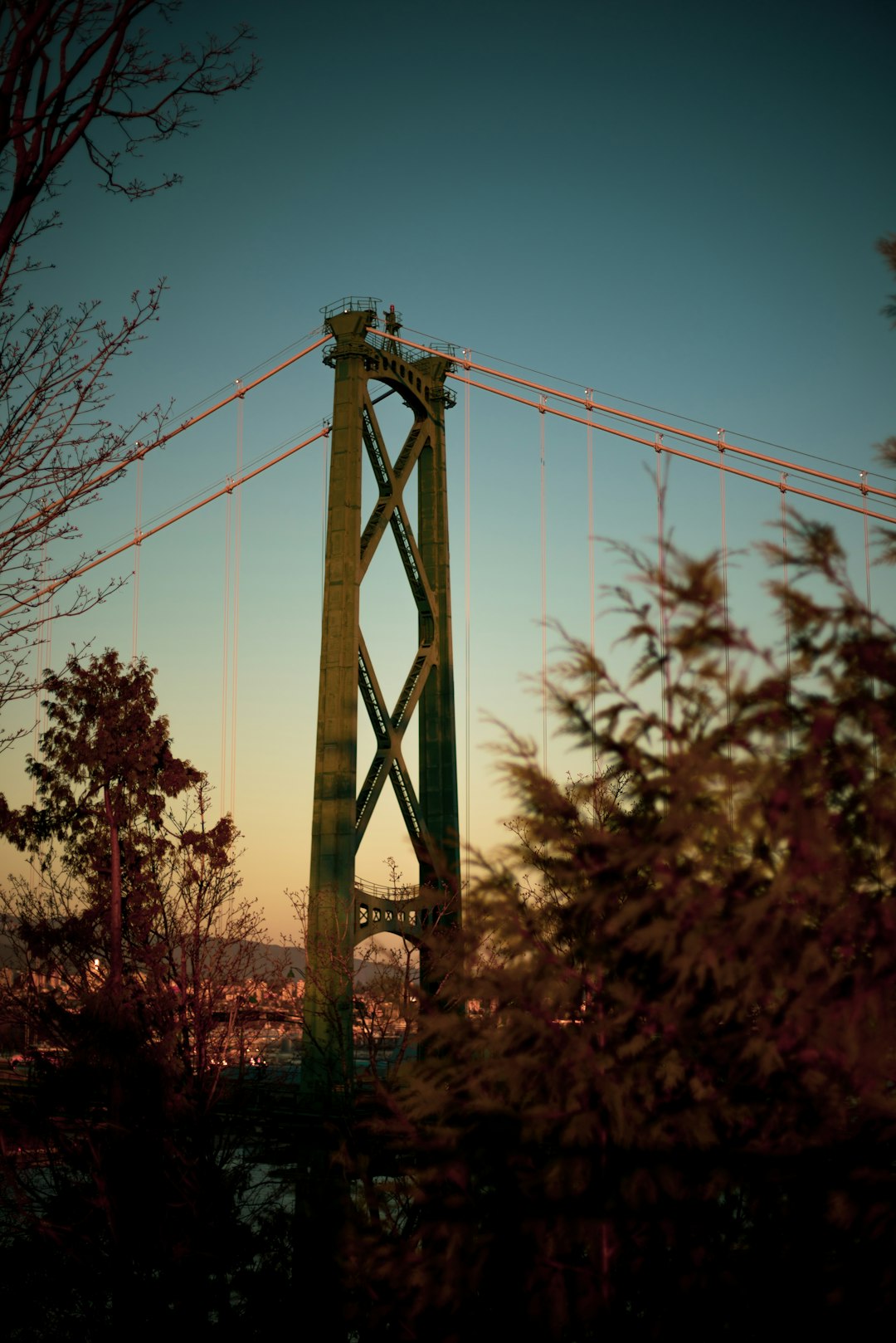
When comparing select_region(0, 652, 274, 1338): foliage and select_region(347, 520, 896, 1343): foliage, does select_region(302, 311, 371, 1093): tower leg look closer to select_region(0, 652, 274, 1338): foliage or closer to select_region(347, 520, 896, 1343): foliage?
select_region(0, 652, 274, 1338): foliage

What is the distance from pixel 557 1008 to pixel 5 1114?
11.4 metres

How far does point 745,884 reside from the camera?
4.82 m

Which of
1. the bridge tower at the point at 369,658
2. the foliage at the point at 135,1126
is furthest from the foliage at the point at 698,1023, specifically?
the bridge tower at the point at 369,658

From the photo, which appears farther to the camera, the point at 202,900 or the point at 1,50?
the point at 202,900

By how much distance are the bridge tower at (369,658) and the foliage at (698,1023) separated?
14.5 metres

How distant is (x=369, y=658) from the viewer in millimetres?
25438

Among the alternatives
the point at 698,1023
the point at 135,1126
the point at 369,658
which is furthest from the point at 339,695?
the point at 698,1023

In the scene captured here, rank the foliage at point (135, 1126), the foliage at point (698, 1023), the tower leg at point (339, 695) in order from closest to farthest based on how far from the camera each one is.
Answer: the foliage at point (698, 1023)
the foliage at point (135, 1126)
the tower leg at point (339, 695)

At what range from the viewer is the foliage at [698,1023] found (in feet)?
15.3

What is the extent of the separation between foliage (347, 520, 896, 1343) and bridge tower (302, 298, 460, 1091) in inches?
570

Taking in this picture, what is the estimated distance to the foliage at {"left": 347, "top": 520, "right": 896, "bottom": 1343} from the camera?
466 centimetres

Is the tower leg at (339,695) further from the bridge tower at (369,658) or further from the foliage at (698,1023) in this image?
the foliage at (698,1023)

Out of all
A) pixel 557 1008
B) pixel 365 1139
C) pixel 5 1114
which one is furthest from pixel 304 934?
pixel 557 1008

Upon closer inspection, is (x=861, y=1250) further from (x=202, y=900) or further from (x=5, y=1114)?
(x=5, y=1114)
